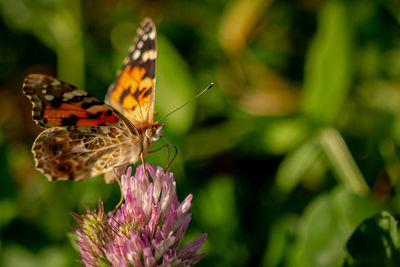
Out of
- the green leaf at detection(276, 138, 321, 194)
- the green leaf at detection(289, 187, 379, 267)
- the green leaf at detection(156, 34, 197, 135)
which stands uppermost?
the green leaf at detection(156, 34, 197, 135)

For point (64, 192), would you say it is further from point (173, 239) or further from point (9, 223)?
point (173, 239)

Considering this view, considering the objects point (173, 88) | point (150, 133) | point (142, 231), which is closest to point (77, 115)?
point (150, 133)

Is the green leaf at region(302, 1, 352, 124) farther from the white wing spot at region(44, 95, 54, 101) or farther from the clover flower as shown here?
the white wing spot at region(44, 95, 54, 101)

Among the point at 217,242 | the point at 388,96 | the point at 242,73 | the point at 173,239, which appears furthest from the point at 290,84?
the point at 173,239

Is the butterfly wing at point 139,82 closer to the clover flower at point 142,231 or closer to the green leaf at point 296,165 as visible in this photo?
the clover flower at point 142,231

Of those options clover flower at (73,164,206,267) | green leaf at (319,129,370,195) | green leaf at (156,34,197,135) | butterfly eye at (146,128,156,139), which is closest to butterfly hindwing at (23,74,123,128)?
butterfly eye at (146,128,156,139)
